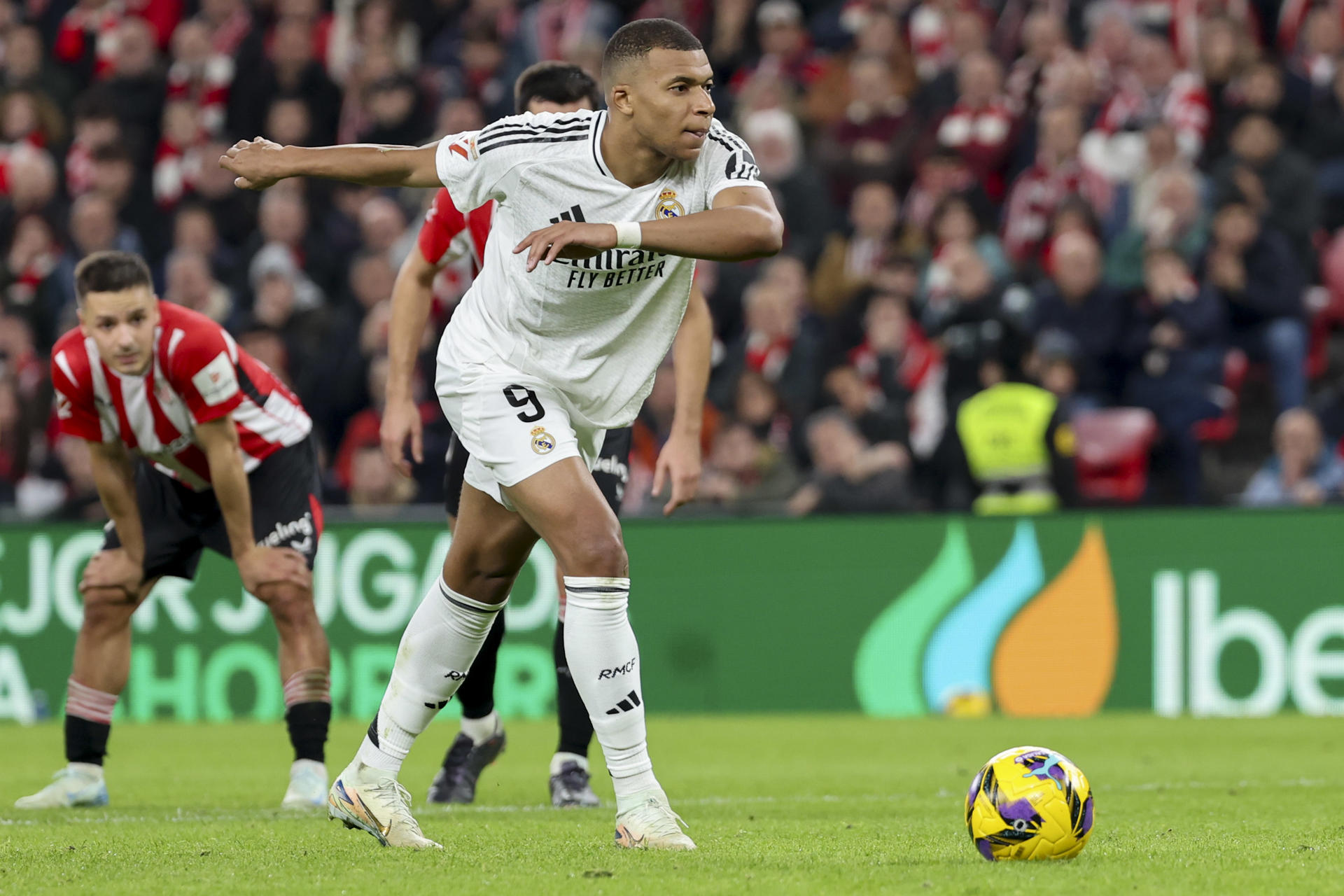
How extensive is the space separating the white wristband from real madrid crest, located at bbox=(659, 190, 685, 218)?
0.40 meters

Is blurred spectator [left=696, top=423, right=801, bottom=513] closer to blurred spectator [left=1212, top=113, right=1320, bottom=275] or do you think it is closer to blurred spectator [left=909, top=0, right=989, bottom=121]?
blurred spectator [left=909, top=0, right=989, bottom=121]

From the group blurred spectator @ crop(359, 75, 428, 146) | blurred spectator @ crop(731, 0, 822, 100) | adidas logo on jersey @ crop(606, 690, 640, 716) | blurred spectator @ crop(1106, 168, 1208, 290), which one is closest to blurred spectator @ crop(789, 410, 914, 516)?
blurred spectator @ crop(1106, 168, 1208, 290)

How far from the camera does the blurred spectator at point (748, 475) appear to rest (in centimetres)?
1288

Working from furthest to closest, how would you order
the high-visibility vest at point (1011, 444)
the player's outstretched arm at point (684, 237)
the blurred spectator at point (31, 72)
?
1. the blurred spectator at point (31, 72)
2. the high-visibility vest at point (1011, 444)
3. the player's outstretched arm at point (684, 237)

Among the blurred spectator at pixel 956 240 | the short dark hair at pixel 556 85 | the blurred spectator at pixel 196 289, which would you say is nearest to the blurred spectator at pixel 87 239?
the blurred spectator at pixel 196 289

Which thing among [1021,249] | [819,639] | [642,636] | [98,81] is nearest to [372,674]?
[642,636]

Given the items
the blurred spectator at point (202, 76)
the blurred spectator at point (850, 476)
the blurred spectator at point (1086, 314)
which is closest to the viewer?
the blurred spectator at point (850, 476)

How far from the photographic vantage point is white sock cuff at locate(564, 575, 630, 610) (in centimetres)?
507

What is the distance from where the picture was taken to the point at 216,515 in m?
7.50

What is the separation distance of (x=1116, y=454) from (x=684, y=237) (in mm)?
8389

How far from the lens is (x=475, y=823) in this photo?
6.15 metres

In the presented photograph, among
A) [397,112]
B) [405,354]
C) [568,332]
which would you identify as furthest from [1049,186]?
[568,332]

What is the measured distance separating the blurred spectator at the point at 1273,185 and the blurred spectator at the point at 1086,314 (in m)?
1.12

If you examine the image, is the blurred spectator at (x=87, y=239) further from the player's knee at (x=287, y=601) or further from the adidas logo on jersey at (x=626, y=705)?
A: the adidas logo on jersey at (x=626, y=705)
